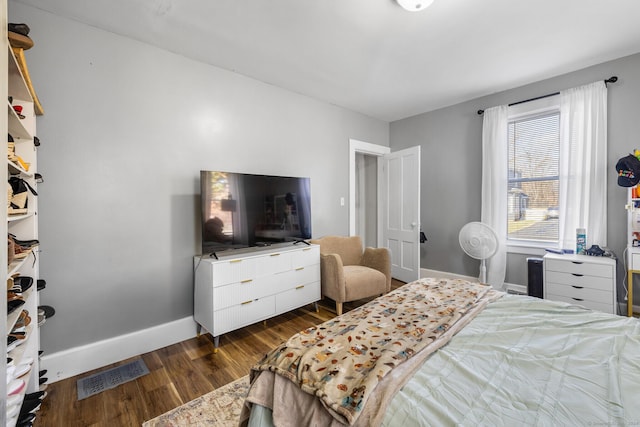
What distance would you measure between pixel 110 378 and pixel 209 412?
91 cm

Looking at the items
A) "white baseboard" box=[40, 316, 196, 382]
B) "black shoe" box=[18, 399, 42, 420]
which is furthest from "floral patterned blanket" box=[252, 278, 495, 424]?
"white baseboard" box=[40, 316, 196, 382]

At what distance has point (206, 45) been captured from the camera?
7.64 feet

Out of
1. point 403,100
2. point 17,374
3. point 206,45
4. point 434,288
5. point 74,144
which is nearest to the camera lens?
point 17,374

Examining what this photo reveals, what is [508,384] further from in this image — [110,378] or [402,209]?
[402,209]

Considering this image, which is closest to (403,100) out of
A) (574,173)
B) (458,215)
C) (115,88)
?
(458,215)

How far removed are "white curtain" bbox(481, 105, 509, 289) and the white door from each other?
2.79 feet

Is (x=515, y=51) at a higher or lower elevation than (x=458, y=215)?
higher

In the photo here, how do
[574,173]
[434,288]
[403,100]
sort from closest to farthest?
[434,288] → [574,173] → [403,100]

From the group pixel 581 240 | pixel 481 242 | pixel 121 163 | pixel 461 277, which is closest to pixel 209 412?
pixel 121 163

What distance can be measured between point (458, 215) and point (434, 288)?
2.41m

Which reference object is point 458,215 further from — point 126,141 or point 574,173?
point 126,141

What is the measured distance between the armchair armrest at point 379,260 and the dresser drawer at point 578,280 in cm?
159

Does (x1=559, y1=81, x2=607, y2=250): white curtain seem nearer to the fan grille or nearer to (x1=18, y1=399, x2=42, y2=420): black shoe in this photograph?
the fan grille

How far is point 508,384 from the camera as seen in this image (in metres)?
0.89
